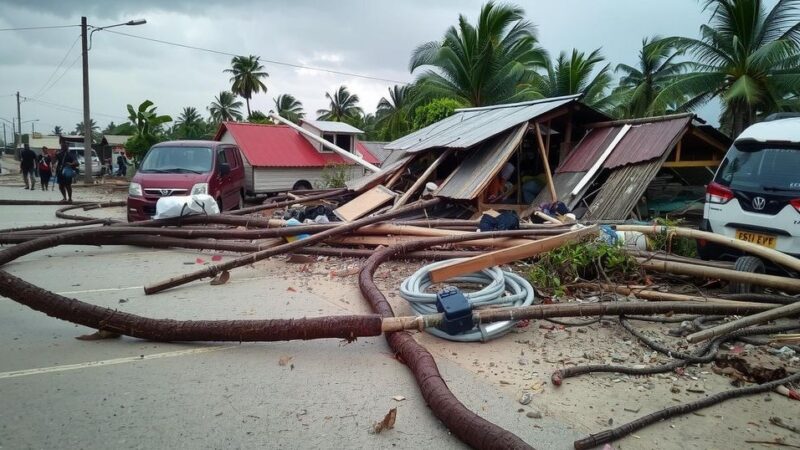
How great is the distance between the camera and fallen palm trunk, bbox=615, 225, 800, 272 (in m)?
4.48

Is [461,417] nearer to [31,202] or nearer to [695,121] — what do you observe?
[695,121]

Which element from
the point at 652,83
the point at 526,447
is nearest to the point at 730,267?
the point at 526,447

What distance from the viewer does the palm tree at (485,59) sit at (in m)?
20.6

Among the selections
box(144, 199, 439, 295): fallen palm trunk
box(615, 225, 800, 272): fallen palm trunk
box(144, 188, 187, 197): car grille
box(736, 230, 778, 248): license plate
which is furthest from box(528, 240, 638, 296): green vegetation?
box(144, 188, 187, 197): car grille

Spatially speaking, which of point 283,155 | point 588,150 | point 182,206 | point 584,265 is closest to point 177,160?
point 182,206

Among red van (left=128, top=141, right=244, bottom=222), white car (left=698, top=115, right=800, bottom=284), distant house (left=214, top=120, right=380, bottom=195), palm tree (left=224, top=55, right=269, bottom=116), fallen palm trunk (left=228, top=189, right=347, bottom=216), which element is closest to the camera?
white car (left=698, top=115, right=800, bottom=284)

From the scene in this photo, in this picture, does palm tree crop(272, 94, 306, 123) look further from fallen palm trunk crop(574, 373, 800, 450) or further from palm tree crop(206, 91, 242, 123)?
fallen palm trunk crop(574, 373, 800, 450)

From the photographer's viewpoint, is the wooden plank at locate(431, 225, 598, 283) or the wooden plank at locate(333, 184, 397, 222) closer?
the wooden plank at locate(431, 225, 598, 283)

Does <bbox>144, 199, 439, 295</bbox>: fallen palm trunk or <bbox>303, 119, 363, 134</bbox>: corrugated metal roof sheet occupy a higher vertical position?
<bbox>303, 119, 363, 134</bbox>: corrugated metal roof sheet

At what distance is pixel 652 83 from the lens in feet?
95.0

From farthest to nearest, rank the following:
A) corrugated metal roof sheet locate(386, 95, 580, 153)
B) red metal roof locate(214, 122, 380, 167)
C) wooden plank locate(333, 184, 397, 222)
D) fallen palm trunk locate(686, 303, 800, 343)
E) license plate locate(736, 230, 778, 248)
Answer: red metal roof locate(214, 122, 380, 167)
wooden plank locate(333, 184, 397, 222)
corrugated metal roof sheet locate(386, 95, 580, 153)
license plate locate(736, 230, 778, 248)
fallen palm trunk locate(686, 303, 800, 343)

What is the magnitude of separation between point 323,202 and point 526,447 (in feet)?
34.3

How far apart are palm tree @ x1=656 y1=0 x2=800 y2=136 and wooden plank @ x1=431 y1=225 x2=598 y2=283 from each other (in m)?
17.8

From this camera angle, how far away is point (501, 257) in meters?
5.02
